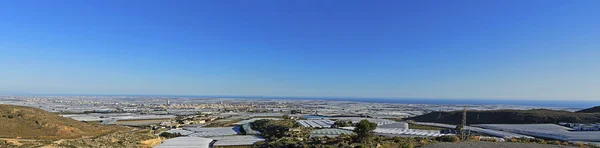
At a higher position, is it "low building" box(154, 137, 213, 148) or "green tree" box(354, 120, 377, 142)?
"green tree" box(354, 120, 377, 142)

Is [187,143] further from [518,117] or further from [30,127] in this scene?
[518,117]

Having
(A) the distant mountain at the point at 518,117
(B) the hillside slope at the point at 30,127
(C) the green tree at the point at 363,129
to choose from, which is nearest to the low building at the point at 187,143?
(B) the hillside slope at the point at 30,127

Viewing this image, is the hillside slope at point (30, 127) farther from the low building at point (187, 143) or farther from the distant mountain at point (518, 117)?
the distant mountain at point (518, 117)

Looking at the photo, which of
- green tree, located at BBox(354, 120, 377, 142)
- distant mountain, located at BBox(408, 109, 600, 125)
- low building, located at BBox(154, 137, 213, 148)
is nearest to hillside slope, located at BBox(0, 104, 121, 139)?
low building, located at BBox(154, 137, 213, 148)

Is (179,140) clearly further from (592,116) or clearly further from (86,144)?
(592,116)

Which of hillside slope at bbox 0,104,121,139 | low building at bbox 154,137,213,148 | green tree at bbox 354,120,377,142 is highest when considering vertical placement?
green tree at bbox 354,120,377,142

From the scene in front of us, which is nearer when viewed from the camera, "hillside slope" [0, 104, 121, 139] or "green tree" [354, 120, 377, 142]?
"green tree" [354, 120, 377, 142]

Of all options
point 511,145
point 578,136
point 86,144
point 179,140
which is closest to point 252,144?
point 179,140

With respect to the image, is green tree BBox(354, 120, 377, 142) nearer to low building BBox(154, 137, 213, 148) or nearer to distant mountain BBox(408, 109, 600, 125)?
low building BBox(154, 137, 213, 148)
